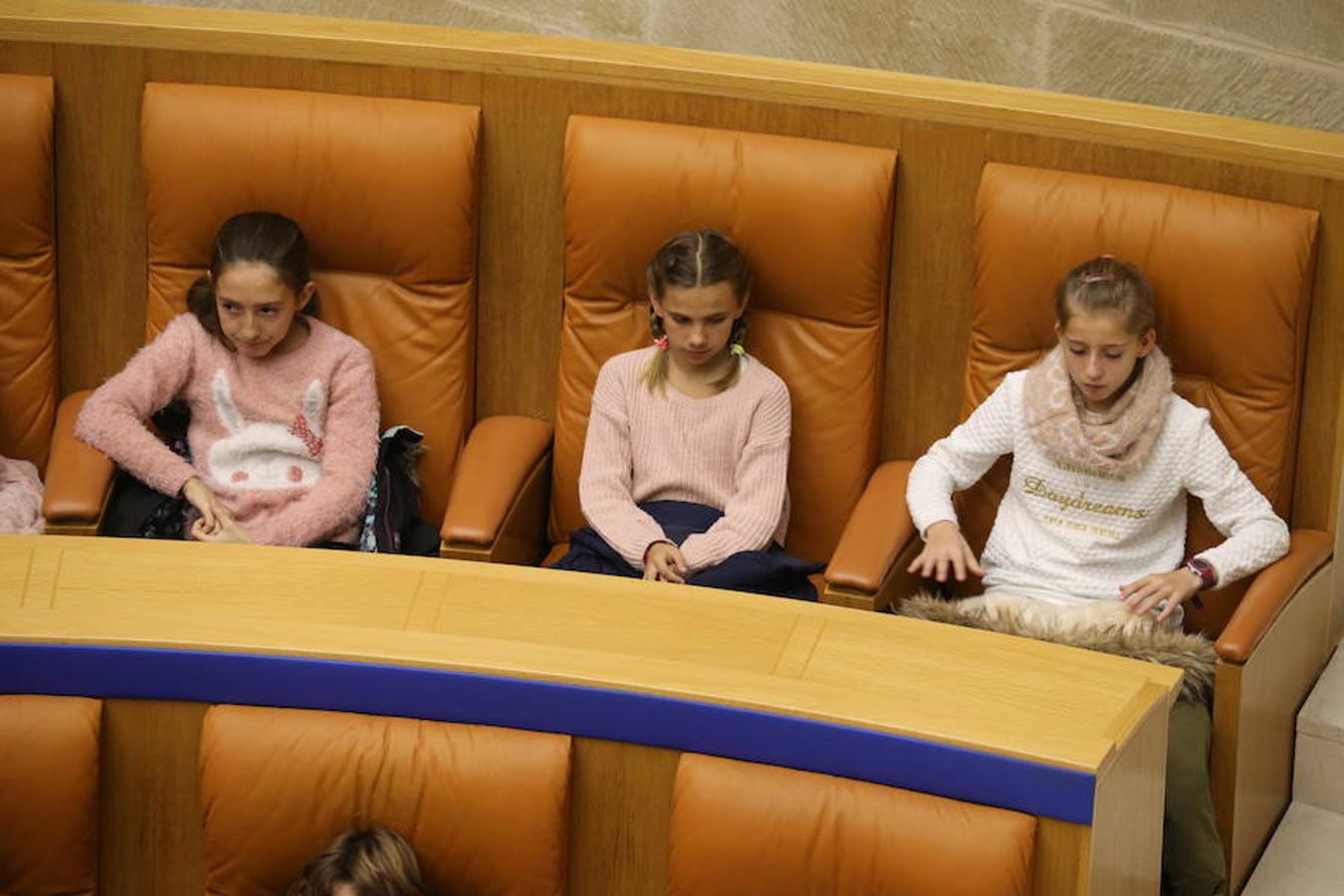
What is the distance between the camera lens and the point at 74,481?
3.24 m

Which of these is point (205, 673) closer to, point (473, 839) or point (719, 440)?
point (473, 839)

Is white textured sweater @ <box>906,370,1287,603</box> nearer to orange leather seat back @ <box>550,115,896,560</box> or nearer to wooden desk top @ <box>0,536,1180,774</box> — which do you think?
orange leather seat back @ <box>550,115,896,560</box>

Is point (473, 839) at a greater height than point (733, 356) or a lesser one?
lesser

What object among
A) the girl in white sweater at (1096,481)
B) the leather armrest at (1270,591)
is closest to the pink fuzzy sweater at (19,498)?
the girl in white sweater at (1096,481)

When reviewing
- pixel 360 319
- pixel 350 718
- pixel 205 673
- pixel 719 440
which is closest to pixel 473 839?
pixel 350 718

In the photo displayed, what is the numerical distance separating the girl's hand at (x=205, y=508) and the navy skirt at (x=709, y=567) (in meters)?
0.55

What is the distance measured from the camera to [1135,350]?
2998 millimetres

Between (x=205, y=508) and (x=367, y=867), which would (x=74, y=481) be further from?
(x=367, y=867)

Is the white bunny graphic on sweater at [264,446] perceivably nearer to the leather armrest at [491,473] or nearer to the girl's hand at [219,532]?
the girl's hand at [219,532]

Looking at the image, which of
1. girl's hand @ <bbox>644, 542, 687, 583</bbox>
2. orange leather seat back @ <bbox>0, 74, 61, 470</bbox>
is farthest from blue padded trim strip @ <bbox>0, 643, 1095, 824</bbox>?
orange leather seat back @ <bbox>0, 74, 61, 470</bbox>

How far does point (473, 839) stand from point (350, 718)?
0.67 feet

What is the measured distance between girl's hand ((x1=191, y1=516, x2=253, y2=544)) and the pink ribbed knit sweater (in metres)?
0.57

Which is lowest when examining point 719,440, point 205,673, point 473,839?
point 473,839

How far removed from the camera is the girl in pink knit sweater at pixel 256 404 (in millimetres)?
3271
